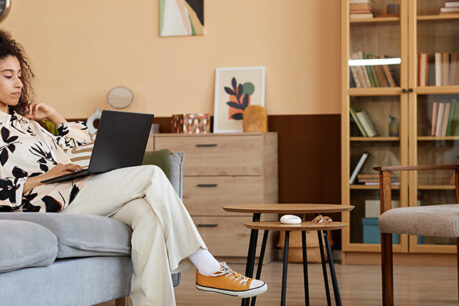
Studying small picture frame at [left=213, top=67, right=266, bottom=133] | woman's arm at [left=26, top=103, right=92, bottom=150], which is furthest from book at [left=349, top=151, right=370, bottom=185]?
woman's arm at [left=26, top=103, right=92, bottom=150]

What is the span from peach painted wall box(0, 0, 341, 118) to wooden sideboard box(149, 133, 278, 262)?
0.51 metres

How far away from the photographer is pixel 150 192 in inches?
98.3

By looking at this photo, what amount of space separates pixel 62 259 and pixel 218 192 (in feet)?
8.43

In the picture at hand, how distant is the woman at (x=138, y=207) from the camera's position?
96.2 inches

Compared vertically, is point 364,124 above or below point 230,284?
above

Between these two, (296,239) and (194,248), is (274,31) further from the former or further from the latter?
(194,248)

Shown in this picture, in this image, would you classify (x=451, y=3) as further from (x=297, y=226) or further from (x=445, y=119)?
(x=297, y=226)

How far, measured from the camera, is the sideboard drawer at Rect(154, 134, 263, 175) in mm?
4754

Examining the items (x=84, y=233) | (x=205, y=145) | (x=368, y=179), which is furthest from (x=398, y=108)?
(x=84, y=233)

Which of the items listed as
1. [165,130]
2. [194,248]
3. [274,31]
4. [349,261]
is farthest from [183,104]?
[194,248]

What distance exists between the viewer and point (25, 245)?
2.01m

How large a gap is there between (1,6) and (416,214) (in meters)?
4.06

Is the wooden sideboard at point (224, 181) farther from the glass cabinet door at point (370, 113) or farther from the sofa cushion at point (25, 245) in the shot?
the sofa cushion at point (25, 245)

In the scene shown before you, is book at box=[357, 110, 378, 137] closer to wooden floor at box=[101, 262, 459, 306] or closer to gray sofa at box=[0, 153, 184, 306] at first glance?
wooden floor at box=[101, 262, 459, 306]
